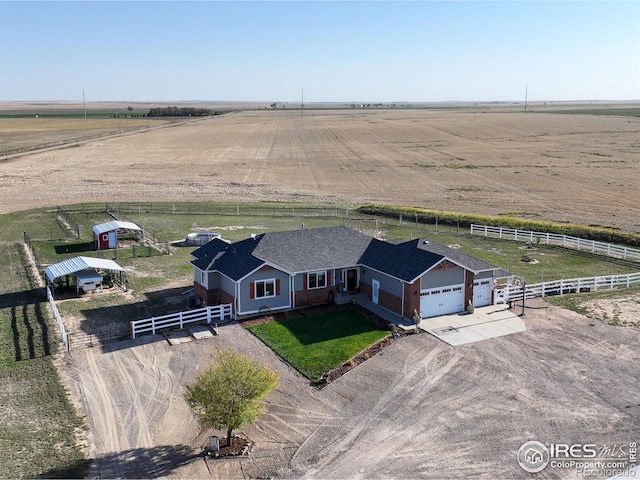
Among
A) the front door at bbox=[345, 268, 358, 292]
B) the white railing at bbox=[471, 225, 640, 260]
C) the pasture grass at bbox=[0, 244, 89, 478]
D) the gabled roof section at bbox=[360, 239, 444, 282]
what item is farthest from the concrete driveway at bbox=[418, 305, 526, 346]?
the white railing at bbox=[471, 225, 640, 260]

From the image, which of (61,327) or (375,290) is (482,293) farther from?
(61,327)

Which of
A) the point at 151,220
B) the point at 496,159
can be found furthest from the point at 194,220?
the point at 496,159

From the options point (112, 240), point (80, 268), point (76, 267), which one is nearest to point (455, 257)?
point (80, 268)

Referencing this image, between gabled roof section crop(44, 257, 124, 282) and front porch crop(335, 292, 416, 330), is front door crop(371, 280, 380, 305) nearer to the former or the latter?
front porch crop(335, 292, 416, 330)

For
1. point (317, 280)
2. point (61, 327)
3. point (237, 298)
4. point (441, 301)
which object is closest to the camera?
point (61, 327)

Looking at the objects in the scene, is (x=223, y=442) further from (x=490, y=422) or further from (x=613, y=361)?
(x=613, y=361)

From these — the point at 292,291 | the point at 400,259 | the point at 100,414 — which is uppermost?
the point at 400,259

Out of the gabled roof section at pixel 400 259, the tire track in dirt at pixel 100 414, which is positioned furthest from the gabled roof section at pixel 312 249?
the tire track in dirt at pixel 100 414
